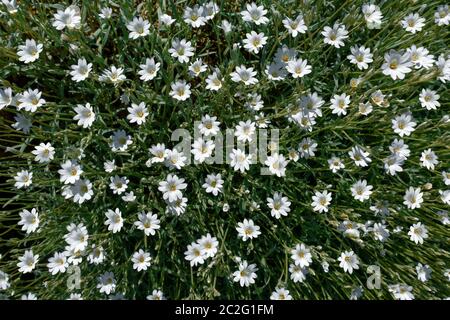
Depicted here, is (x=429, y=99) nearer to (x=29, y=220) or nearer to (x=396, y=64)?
(x=396, y=64)

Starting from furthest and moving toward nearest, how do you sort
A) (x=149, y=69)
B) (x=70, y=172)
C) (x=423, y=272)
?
(x=423, y=272) → (x=149, y=69) → (x=70, y=172)

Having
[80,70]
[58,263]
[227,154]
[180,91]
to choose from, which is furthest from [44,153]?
[227,154]

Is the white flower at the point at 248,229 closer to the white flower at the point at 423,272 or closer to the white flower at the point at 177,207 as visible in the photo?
the white flower at the point at 177,207

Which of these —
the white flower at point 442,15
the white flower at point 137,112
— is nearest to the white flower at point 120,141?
the white flower at point 137,112

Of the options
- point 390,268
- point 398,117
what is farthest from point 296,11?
point 390,268

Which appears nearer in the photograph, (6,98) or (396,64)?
(6,98)

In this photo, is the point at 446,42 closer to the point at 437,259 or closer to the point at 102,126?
the point at 437,259

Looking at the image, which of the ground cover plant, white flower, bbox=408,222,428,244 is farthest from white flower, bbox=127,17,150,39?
white flower, bbox=408,222,428,244
